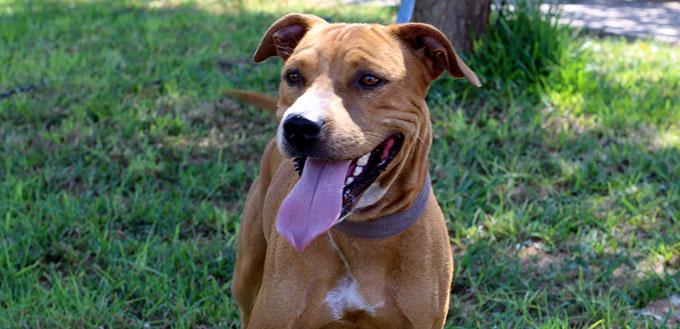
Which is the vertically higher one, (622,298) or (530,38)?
(530,38)

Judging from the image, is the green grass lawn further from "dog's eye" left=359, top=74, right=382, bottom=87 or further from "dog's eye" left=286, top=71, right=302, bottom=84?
"dog's eye" left=359, top=74, right=382, bottom=87

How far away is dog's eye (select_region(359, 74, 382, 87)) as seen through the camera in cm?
248

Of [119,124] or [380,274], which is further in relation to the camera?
[119,124]

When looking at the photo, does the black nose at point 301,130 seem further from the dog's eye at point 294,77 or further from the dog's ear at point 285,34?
the dog's ear at point 285,34

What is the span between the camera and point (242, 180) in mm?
4879

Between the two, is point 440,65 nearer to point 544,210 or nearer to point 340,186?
point 340,186

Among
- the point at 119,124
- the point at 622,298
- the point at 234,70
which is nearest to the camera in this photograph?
the point at 622,298

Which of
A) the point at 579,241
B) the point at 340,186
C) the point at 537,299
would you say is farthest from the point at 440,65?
the point at 579,241

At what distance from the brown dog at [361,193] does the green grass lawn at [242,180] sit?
105 centimetres

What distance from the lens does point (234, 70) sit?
6.61 metres

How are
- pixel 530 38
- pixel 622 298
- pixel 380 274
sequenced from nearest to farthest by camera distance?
pixel 380 274
pixel 622 298
pixel 530 38

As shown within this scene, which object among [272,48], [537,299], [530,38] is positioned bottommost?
[537,299]

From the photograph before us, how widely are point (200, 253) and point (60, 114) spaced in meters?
2.31

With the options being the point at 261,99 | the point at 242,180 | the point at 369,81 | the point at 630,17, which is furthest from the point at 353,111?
the point at 630,17
